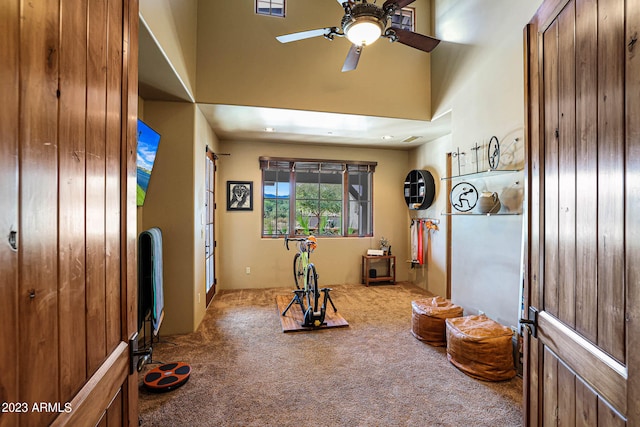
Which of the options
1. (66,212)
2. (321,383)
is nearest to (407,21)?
(321,383)

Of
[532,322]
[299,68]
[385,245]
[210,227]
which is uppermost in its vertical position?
[299,68]

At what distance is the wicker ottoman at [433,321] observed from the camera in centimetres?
314

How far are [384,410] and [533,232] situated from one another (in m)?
1.63

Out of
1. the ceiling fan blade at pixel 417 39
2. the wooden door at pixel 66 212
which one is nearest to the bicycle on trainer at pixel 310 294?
the ceiling fan blade at pixel 417 39

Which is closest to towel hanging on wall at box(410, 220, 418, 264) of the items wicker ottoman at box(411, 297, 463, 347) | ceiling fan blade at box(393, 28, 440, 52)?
wicker ottoman at box(411, 297, 463, 347)

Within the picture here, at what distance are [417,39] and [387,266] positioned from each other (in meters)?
4.16

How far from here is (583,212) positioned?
1020mm

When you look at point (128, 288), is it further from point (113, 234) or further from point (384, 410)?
point (384, 410)

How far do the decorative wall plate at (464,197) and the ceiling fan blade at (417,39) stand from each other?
4.99 ft

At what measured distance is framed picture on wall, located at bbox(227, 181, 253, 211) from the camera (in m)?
5.27

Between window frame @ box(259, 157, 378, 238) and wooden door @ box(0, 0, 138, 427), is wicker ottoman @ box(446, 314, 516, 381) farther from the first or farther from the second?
window frame @ box(259, 157, 378, 238)

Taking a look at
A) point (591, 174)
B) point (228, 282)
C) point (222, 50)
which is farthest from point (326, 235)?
point (591, 174)

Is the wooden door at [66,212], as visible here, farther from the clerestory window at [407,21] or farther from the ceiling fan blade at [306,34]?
the clerestory window at [407,21]

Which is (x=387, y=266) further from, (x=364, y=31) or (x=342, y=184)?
(x=364, y=31)
